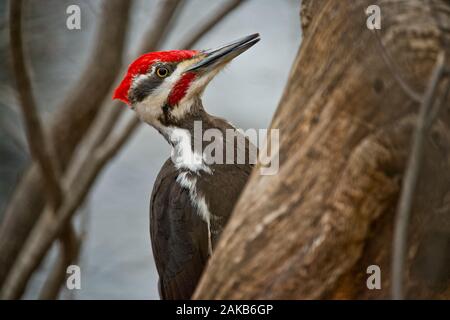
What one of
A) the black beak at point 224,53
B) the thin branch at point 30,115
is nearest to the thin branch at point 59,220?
the thin branch at point 30,115

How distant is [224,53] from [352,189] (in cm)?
142

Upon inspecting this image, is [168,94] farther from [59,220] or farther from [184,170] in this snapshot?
[59,220]

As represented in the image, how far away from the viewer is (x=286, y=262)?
262cm

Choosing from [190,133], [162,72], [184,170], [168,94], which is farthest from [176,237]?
[162,72]

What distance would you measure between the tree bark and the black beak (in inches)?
40.9

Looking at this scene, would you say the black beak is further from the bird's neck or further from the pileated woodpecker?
the bird's neck

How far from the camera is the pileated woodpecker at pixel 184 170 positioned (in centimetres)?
363

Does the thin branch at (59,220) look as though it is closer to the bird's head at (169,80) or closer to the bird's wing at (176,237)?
the bird's head at (169,80)

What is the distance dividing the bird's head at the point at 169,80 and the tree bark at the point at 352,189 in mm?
1253

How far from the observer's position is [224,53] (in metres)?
3.84

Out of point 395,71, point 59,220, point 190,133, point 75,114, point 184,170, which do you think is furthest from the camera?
point 75,114

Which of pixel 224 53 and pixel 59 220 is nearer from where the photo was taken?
pixel 224 53

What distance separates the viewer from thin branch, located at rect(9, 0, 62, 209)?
3693 millimetres
